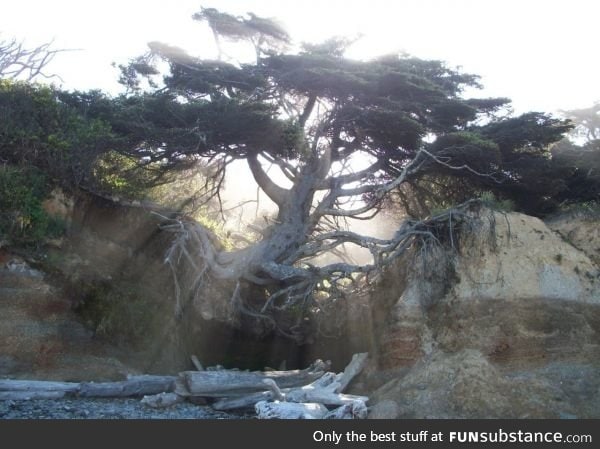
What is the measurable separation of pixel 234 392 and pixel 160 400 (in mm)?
1729

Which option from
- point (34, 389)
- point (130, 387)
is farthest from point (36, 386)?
point (130, 387)

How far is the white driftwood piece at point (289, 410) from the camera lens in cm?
989

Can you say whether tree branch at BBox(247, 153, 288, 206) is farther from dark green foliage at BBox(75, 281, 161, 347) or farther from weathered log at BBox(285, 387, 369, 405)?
weathered log at BBox(285, 387, 369, 405)

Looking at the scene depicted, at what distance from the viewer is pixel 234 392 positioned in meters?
11.9

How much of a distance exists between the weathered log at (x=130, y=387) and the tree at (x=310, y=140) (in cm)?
370

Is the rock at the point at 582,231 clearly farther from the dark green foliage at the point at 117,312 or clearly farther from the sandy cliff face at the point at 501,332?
the dark green foliage at the point at 117,312

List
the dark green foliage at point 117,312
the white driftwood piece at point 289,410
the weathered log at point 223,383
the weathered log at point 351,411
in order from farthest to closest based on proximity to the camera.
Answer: the dark green foliage at point 117,312 → the weathered log at point 223,383 → the weathered log at point 351,411 → the white driftwood piece at point 289,410

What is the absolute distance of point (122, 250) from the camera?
53.4 feet

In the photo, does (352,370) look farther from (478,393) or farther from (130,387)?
(130,387)

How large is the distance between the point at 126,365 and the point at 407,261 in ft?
25.7

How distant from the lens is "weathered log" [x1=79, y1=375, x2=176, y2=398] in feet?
36.6

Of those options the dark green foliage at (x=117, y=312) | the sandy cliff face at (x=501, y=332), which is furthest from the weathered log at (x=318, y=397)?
the dark green foliage at (x=117, y=312)

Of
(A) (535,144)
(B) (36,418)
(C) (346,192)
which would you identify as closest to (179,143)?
(C) (346,192)

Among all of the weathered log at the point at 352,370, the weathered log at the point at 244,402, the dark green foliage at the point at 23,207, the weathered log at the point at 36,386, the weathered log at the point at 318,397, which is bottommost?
the weathered log at the point at 244,402
